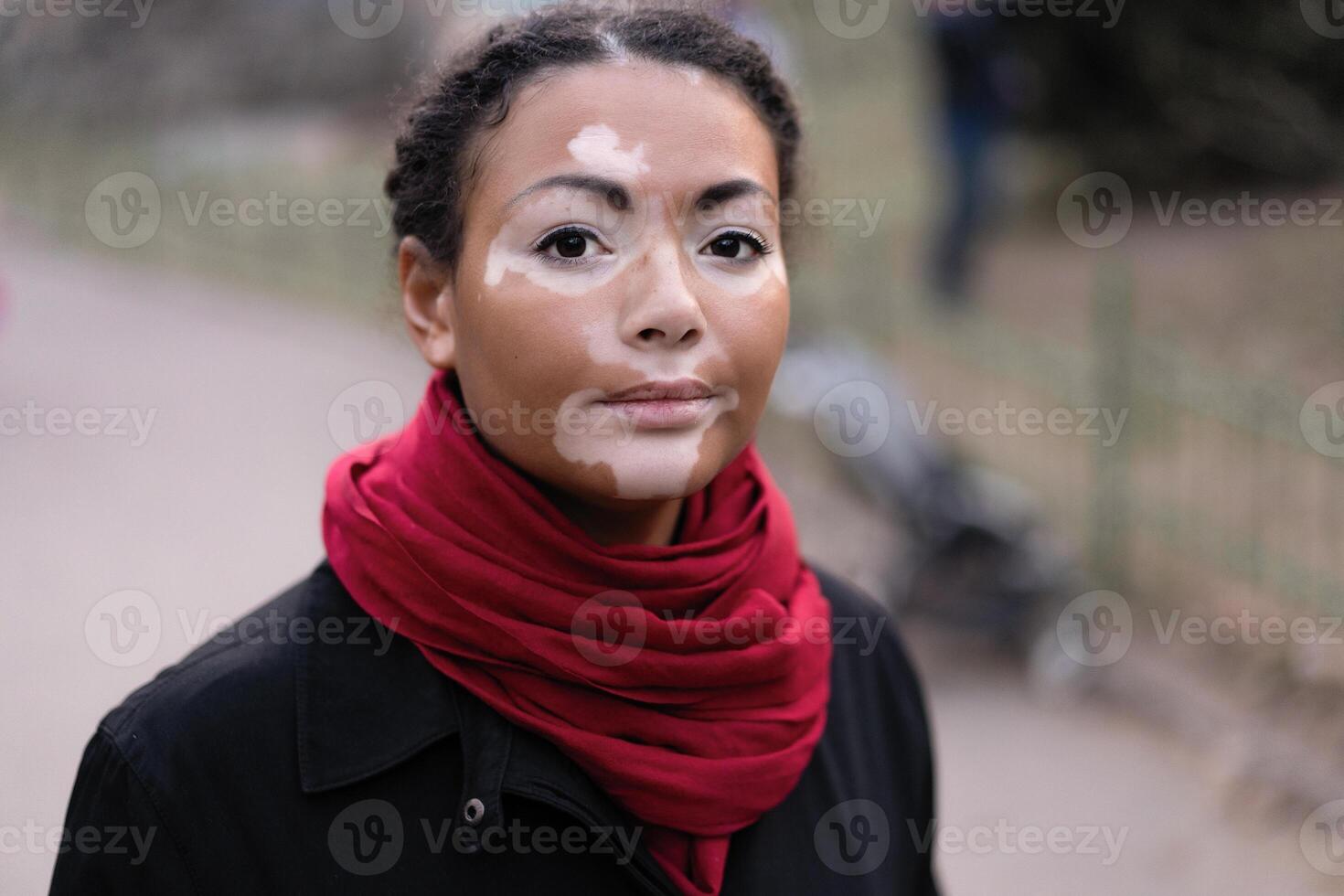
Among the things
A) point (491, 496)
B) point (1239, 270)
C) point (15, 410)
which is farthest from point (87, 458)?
point (1239, 270)

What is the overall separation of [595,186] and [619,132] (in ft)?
0.25

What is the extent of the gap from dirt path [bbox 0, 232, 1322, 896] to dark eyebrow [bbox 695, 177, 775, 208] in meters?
3.01

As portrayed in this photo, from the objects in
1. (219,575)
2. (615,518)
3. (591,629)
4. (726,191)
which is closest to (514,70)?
(726,191)

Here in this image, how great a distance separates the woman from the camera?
1.70 meters

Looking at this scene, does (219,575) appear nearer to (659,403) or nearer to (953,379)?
(953,379)

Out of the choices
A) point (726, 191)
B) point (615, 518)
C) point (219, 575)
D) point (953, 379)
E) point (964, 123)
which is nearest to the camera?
point (726, 191)

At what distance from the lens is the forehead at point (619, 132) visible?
1768 mm

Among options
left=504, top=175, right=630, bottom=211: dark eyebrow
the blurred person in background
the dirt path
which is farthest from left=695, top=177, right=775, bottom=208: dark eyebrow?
the blurred person in background

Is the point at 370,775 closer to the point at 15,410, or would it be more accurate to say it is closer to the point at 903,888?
the point at 903,888

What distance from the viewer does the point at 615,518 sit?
6.38 feet

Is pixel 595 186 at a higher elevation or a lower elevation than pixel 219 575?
higher

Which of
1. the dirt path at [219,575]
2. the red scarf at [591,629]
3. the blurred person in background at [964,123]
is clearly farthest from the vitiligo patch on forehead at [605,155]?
the blurred person in background at [964,123]

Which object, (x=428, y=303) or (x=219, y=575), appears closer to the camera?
(x=428, y=303)

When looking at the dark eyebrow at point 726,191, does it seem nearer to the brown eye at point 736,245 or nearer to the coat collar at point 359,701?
the brown eye at point 736,245
